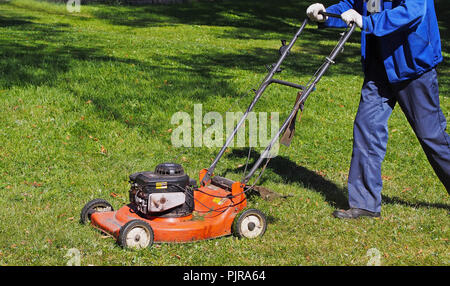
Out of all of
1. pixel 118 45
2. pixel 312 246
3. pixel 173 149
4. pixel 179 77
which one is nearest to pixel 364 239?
pixel 312 246

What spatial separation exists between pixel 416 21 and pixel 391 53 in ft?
1.00

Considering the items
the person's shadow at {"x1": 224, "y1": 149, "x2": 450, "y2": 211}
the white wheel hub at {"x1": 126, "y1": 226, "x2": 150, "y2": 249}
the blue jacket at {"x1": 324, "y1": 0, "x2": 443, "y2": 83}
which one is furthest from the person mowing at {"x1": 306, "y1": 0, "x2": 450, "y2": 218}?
the white wheel hub at {"x1": 126, "y1": 226, "x2": 150, "y2": 249}

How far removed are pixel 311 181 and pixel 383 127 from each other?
1406 mm

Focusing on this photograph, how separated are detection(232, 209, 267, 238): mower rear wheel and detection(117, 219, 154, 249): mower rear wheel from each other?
0.63 metres

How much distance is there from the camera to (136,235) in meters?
3.98

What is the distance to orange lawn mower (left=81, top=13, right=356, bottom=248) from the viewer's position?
13.3 feet

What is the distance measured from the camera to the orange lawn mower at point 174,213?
4.05 m

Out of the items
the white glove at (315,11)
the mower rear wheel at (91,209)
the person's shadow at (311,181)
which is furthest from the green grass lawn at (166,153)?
the white glove at (315,11)

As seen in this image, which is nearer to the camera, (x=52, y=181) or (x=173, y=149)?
(x=52, y=181)

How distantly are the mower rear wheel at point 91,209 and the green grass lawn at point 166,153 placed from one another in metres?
0.12

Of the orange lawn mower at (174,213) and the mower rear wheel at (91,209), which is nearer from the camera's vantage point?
the orange lawn mower at (174,213)

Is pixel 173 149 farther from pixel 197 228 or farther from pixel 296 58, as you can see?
pixel 296 58

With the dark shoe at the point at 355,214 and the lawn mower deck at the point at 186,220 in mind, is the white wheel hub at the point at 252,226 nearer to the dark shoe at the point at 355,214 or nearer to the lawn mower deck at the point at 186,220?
the lawn mower deck at the point at 186,220
